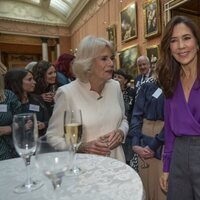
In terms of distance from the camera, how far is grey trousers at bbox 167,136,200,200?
1.64 m

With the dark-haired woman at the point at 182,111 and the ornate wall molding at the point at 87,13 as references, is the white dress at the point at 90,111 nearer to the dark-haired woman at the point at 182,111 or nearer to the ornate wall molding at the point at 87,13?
the dark-haired woman at the point at 182,111

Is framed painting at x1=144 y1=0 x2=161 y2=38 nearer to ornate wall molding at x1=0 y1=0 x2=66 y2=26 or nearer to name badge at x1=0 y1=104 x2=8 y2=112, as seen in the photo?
name badge at x1=0 y1=104 x2=8 y2=112

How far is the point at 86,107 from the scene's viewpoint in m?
2.11

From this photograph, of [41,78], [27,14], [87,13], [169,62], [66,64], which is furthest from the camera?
[27,14]

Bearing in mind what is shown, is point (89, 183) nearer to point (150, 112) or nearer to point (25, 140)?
point (25, 140)

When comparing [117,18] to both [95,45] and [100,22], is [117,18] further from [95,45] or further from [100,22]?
[95,45]

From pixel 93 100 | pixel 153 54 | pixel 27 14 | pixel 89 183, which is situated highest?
pixel 27 14

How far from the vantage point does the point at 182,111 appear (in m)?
1.71

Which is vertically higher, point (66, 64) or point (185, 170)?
point (66, 64)

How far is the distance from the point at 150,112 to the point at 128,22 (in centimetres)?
614

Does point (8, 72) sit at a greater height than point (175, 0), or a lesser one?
lesser

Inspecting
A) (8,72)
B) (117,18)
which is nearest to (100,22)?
(117,18)

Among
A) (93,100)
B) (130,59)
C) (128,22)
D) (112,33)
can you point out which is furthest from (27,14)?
(93,100)

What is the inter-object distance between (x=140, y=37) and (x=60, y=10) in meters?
10.1
